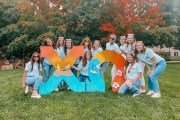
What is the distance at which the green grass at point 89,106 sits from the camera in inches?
209

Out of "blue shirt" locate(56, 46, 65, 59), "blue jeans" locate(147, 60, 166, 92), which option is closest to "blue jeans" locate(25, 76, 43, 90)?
"blue shirt" locate(56, 46, 65, 59)

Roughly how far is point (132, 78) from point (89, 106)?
1833 millimetres

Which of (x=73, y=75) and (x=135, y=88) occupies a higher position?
(x=73, y=75)

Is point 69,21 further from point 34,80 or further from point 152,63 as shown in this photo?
point 152,63

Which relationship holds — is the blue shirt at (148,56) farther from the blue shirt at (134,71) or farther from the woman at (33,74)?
the woman at (33,74)

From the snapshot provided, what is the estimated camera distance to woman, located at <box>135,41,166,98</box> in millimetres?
7091

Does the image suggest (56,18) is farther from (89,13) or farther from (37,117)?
(37,117)

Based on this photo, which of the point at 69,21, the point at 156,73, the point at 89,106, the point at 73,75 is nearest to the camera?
the point at 89,106

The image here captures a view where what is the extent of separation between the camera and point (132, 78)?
741 cm

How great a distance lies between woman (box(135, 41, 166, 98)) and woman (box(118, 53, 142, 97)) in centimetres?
23

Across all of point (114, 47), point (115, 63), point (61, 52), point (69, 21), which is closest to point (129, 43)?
point (114, 47)

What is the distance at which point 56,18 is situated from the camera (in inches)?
723

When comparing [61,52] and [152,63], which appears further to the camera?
[61,52]

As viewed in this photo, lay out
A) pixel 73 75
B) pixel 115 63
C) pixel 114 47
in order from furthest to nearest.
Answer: pixel 114 47 → pixel 115 63 → pixel 73 75
